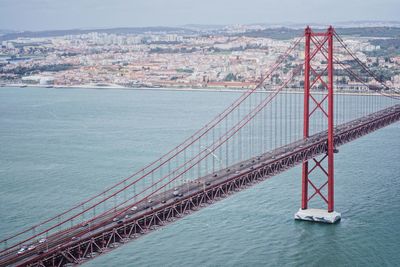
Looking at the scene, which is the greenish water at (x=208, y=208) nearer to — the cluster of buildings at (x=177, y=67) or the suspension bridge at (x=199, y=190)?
the suspension bridge at (x=199, y=190)

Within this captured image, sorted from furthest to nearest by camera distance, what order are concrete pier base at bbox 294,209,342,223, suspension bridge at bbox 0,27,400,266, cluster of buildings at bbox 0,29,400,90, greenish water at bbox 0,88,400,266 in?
cluster of buildings at bbox 0,29,400,90 < concrete pier base at bbox 294,209,342,223 < greenish water at bbox 0,88,400,266 < suspension bridge at bbox 0,27,400,266

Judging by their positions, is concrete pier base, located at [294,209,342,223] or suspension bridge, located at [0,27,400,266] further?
concrete pier base, located at [294,209,342,223]

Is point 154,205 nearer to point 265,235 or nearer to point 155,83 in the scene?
point 265,235

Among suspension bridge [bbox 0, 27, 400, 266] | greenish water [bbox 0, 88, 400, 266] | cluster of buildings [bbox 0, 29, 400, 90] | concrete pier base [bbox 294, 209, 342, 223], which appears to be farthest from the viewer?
cluster of buildings [bbox 0, 29, 400, 90]

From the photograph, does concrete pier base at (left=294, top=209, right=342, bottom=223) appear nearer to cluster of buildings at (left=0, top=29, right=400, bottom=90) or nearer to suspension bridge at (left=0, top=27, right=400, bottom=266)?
suspension bridge at (left=0, top=27, right=400, bottom=266)

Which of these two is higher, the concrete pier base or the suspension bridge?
the suspension bridge

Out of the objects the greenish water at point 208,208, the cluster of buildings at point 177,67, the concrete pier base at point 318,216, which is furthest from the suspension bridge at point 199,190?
the cluster of buildings at point 177,67

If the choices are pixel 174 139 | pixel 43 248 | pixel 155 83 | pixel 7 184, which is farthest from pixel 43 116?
pixel 43 248


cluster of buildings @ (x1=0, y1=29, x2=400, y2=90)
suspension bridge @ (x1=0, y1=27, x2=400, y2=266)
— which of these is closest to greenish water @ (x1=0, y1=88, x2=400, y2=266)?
suspension bridge @ (x1=0, y1=27, x2=400, y2=266)
